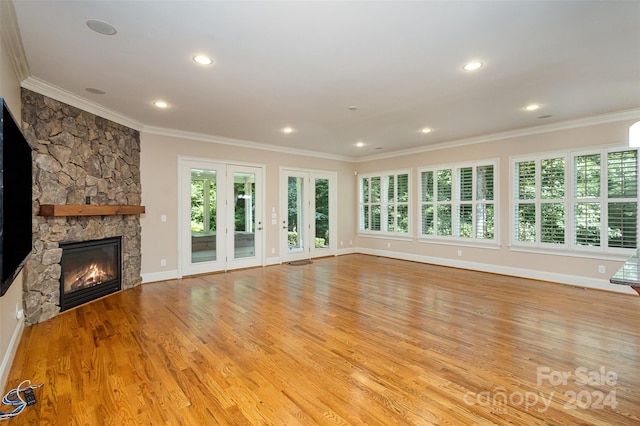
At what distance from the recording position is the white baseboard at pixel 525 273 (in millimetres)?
4926

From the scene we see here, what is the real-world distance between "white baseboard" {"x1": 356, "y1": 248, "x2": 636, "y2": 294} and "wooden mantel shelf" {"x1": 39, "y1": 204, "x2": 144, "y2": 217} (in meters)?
5.86

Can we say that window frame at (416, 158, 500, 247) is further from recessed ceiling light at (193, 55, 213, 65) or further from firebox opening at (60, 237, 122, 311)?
firebox opening at (60, 237, 122, 311)

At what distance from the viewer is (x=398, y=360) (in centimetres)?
271

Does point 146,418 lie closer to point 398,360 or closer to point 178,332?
point 178,332

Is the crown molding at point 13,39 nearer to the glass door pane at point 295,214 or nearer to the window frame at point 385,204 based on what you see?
the glass door pane at point 295,214

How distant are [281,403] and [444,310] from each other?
2.63 meters

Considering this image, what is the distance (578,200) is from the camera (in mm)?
5168

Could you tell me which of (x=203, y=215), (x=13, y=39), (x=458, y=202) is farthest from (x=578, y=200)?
(x=13, y=39)

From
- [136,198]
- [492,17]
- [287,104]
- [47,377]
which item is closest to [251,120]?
[287,104]

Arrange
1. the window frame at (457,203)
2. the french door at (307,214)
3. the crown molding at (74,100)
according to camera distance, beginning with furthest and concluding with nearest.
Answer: the french door at (307,214) → the window frame at (457,203) → the crown molding at (74,100)

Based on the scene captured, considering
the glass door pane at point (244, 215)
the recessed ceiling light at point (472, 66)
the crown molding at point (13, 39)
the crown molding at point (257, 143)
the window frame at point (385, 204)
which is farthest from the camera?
the window frame at point (385, 204)

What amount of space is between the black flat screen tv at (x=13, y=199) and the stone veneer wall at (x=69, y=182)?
1.30 meters

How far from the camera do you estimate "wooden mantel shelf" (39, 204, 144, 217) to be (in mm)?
3627

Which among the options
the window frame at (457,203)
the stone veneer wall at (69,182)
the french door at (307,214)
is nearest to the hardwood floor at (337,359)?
the stone veneer wall at (69,182)
